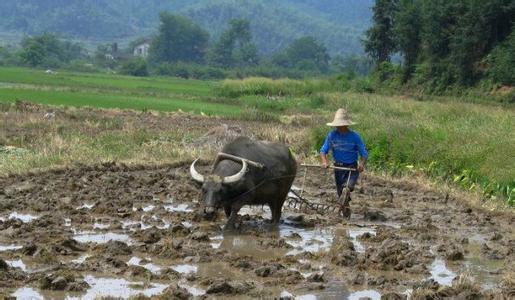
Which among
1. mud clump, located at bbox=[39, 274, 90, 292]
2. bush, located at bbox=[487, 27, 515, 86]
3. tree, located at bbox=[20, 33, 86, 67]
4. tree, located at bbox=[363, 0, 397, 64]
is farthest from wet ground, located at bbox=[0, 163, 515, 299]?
tree, located at bbox=[20, 33, 86, 67]

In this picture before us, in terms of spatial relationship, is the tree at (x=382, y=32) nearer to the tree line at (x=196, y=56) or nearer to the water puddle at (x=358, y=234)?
the tree line at (x=196, y=56)

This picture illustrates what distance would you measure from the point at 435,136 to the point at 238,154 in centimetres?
632

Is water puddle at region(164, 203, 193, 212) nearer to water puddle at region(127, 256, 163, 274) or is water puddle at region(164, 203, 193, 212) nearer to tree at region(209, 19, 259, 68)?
water puddle at region(127, 256, 163, 274)

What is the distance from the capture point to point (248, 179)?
390 inches

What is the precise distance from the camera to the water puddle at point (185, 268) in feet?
25.3

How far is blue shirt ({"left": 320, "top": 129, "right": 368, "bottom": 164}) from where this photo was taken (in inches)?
435

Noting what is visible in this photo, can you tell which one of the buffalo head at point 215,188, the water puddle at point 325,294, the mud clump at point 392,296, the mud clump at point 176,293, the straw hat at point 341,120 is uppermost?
the straw hat at point 341,120

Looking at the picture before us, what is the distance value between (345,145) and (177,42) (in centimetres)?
10679

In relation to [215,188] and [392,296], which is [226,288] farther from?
[215,188]

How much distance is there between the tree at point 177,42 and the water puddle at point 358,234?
342ft

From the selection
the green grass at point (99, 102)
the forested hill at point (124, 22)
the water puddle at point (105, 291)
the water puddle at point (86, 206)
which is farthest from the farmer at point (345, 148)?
the forested hill at point (124, 22)

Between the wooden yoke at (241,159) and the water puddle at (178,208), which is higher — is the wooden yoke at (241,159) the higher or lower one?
the higher one

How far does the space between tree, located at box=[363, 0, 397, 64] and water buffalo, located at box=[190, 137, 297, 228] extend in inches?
1655

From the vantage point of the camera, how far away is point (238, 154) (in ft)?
33.6
